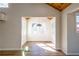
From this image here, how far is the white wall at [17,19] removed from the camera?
734cm

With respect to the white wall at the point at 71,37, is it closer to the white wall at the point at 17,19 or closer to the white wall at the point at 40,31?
the white wall at the point at 17,19

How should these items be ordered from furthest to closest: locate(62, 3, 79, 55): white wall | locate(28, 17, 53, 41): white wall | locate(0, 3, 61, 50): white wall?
locate(28, 17, 53, 41): white wall, locate(0, 3, 61, 50): white wall, locate(62, 3, 79, 55): white wall

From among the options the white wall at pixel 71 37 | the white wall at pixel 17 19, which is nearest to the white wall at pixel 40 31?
the white wall at pixel 17 19

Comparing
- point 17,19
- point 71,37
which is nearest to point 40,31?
point 17,19

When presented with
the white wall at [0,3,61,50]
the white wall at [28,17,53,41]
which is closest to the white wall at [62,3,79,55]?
the white wall at [0,3,61,50]

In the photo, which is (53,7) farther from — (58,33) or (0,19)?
(0,19)

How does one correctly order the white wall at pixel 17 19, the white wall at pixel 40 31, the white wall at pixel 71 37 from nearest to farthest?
the white wall at pixel 71 37 < the white wall at pixel 17 19 < the white wall at pixel 40 31

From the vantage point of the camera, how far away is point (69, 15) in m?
5.96

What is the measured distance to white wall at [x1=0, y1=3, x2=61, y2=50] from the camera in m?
7.34

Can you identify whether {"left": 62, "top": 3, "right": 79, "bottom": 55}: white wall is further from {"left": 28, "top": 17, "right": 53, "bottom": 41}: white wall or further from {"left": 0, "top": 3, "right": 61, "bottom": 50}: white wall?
{"left": 28, "top": 17, "right": 53, "bottom": 41}: white wall

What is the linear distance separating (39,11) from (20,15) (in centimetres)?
95

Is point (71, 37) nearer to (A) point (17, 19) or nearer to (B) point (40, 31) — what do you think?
(A) point (17, 19)

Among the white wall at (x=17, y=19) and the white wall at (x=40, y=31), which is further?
the white wall at (x=40, y=31)

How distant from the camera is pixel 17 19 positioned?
24.4ft
